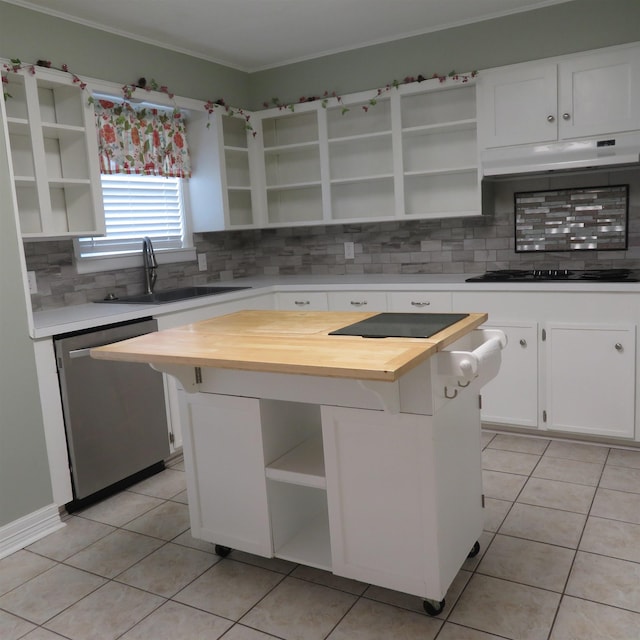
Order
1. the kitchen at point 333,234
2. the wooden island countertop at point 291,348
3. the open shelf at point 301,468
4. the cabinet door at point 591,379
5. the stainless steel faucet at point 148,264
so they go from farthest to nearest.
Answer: the stainless steel faucet at point 148,264
the cabinet door at point 591,379
the kitchen at point 333,234
the open shelf at point 301,468
the wooden island countertop at point 291,348

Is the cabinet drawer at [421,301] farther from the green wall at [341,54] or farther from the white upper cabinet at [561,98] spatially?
the green wall at [341,54]

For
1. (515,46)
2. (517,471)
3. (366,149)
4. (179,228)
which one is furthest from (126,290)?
(515,46)

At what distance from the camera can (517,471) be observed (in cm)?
316

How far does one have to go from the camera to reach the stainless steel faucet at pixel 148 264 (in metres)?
3.91

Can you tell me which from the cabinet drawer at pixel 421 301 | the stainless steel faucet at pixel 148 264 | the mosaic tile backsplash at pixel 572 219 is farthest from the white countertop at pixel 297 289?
the mosaic tile backsplash at pixel 572 219

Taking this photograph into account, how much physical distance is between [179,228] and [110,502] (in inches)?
81.2

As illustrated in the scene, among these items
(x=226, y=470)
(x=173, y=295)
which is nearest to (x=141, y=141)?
(x=173, y=295)

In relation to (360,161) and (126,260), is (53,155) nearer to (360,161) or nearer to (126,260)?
(126,260)

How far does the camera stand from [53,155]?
3402 mm

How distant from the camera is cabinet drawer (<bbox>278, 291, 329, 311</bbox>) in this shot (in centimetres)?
409

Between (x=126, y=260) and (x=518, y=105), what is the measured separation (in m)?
2.57

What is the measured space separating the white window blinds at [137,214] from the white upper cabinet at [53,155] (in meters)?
0.27

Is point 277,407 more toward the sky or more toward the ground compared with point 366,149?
more toward the ground

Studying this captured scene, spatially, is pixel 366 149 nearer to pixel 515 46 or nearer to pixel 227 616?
pixel 515 46
